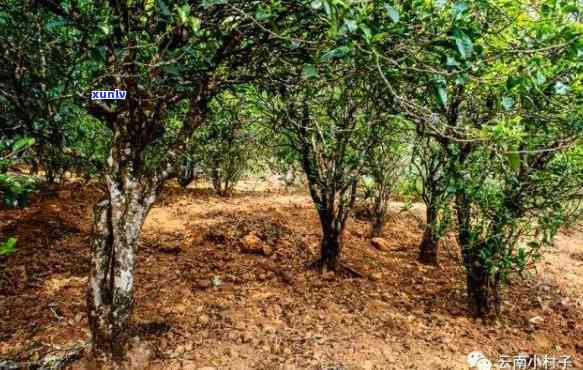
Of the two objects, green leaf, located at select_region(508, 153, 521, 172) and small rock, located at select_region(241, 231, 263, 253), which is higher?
green leaf, located at select_region(508, 153, 521, 172)

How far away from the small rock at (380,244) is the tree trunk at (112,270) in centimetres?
569

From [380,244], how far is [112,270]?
231 inches

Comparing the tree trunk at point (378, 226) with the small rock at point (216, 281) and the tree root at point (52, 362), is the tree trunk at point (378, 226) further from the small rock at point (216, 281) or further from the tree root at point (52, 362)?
the tree root at point (52, 362)

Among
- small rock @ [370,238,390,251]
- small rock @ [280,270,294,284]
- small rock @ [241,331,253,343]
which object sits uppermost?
small rock @ [370,238,390,251]

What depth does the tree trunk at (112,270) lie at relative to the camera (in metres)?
3.23

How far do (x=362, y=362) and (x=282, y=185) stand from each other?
1176cm

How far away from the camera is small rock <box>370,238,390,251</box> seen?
26.2 feet

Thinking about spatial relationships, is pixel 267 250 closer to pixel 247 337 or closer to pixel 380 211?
pixel 247 337

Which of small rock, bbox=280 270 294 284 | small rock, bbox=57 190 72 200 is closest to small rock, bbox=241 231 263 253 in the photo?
small rock, bbox=280 270 294 284

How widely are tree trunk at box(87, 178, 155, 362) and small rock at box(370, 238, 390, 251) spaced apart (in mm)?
5688

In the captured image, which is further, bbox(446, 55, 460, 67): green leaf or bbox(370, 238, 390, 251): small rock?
bbox(370, 238, 390, 251): small rock

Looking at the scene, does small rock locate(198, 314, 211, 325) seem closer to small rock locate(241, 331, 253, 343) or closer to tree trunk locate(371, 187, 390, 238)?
small rock locate(241, 331, 253, 343)

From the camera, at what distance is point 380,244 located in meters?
8.05

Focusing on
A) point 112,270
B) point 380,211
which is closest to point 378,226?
point 380,211
